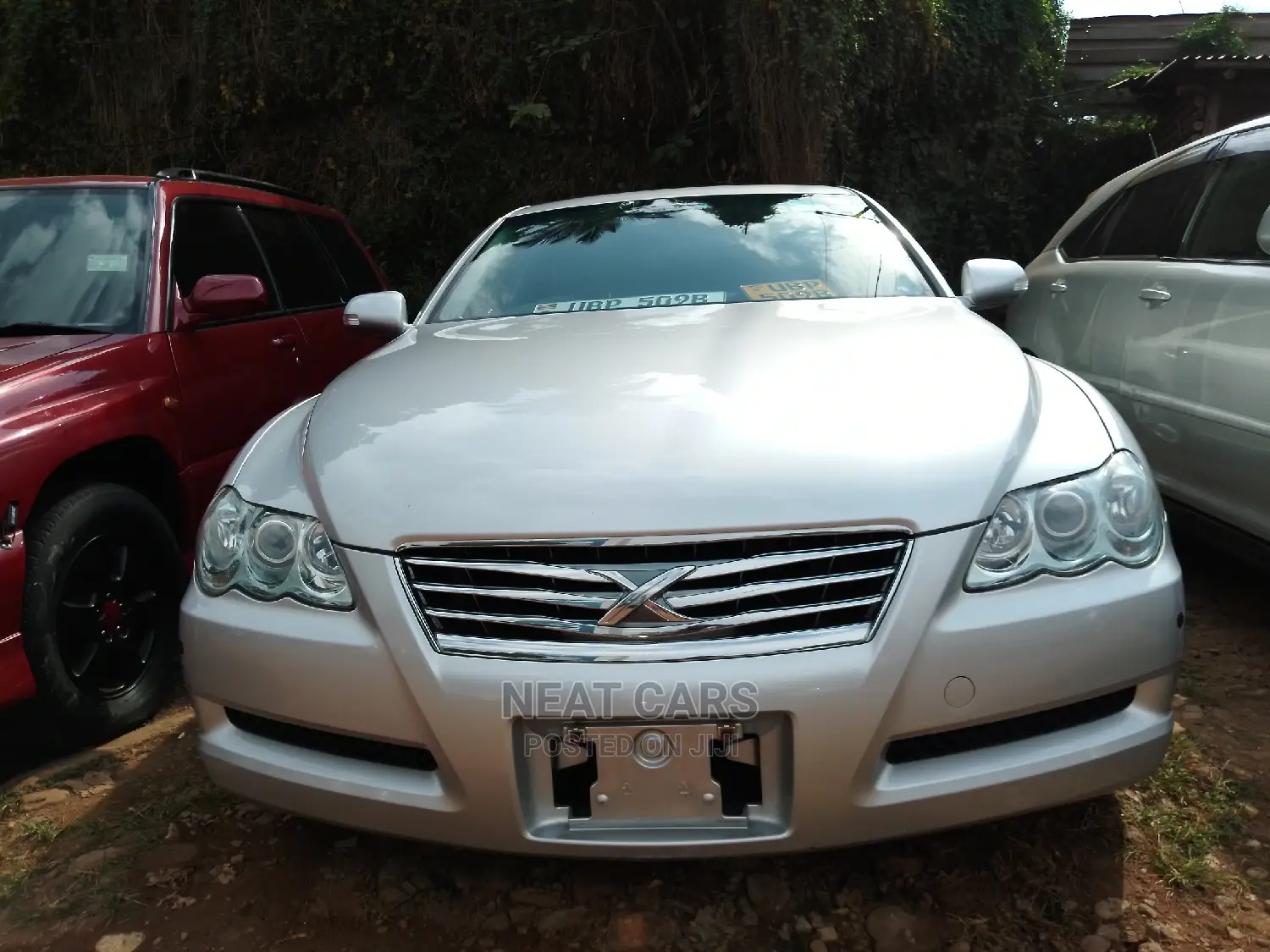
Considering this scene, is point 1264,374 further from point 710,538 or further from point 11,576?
point 11,576

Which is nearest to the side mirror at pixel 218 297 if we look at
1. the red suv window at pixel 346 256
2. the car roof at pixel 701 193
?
the car roof at pixel 701 193

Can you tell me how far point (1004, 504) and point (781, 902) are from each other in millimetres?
880

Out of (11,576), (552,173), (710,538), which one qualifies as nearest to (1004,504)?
(710,538)

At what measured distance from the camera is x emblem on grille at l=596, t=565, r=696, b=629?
62.2 inches

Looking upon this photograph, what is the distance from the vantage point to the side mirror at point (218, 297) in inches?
125

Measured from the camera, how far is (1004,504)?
1.69m

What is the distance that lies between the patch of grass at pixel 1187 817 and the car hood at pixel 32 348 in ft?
9.59

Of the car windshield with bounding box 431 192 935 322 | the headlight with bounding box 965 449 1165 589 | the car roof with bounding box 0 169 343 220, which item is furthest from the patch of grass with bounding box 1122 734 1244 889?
the car roof with bounding box 0 169 343 220

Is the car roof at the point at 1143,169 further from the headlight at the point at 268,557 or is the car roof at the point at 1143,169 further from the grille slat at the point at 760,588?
the headlight at the point at 268,557

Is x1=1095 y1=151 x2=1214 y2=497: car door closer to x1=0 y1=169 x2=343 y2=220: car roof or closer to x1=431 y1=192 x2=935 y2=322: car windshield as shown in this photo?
x1=431 y1=192 x2=935 y2=322: car windshield

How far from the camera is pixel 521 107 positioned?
704 cm

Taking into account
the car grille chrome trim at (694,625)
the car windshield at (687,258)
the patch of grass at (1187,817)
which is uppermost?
the car windshield at (687,258)

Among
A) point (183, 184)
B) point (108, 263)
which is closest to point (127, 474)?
point (108, 263)

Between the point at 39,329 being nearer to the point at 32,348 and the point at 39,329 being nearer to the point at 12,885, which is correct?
the point at 32,348
